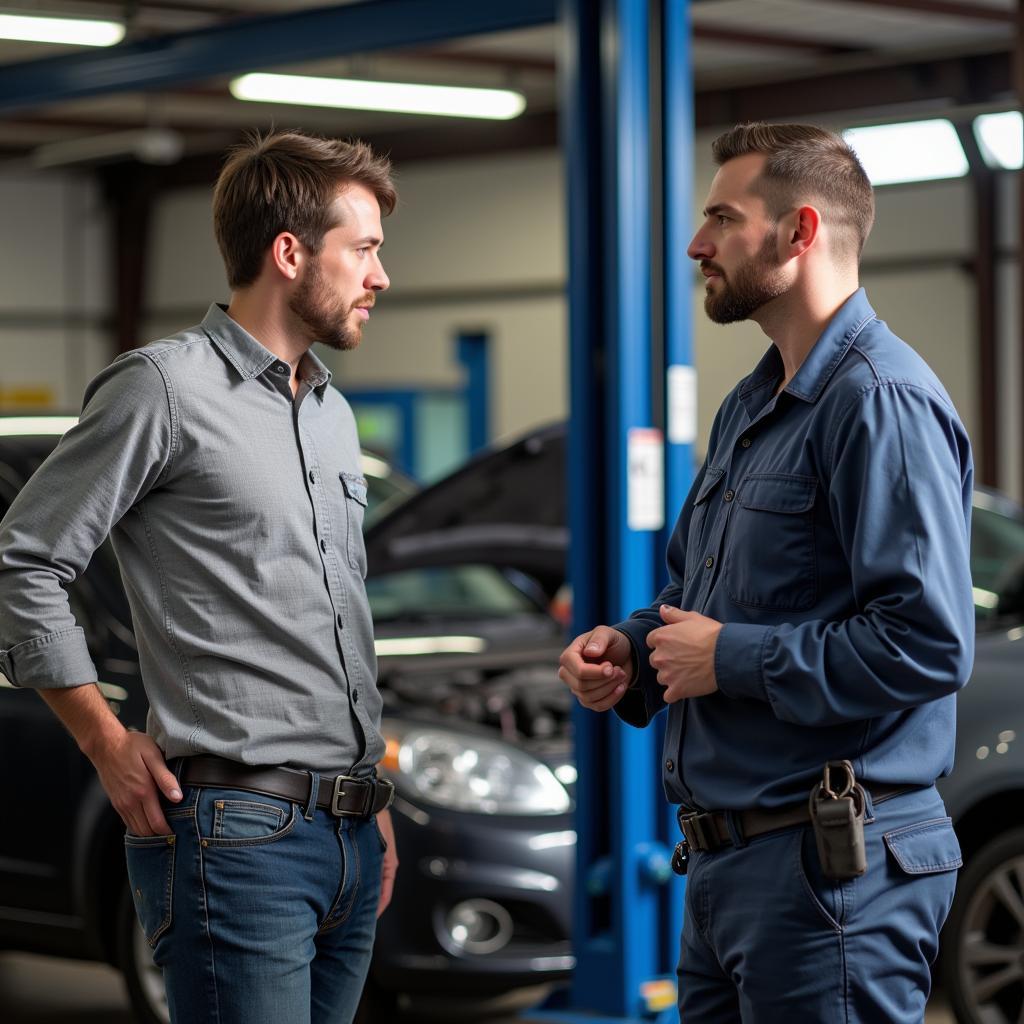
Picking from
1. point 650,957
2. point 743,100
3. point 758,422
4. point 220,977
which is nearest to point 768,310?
point 758,422

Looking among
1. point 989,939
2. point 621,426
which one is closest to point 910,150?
point 621,426

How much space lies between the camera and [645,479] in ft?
14.5

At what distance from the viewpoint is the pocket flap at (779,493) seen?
6.81 ft

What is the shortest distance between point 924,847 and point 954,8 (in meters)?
9.98

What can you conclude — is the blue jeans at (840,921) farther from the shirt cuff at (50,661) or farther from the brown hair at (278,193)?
the brown hair at (278,193)

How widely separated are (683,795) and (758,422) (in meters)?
0.50

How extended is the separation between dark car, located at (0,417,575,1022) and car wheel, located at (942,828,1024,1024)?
95cm

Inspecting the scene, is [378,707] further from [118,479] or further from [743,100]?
[743,100]

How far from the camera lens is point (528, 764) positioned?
431 centimetres

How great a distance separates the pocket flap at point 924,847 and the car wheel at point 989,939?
2125 millimetres

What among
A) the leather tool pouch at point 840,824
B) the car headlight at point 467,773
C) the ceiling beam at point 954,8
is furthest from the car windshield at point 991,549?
the ceiling beam at point 954,8

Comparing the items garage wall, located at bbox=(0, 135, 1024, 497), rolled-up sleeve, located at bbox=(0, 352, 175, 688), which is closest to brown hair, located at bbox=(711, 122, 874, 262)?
rolled-up sleeve, located at bbox=(0, 352, 175, 688)

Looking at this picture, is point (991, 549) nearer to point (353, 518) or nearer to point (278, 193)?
point (353, 518)

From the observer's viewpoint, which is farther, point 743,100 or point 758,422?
point 743,100
